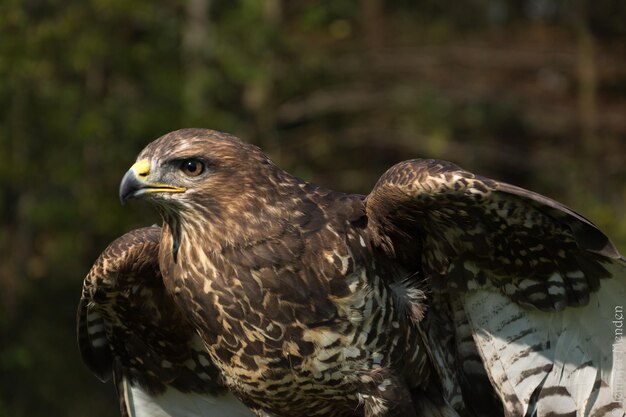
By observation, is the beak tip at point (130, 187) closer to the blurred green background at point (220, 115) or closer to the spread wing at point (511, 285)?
the spread wing at point (511, 285)

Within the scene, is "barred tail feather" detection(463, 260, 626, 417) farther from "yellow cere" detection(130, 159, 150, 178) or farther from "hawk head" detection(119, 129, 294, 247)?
"yellow cere" detection(130, 159, 150, 178)

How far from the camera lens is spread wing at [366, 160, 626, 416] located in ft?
16.1

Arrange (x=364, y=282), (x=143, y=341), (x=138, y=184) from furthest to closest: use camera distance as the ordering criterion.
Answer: (x=143, y=341)
(x=364, y=282)
(x=138, y=184)

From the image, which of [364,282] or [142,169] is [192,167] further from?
[364,282]

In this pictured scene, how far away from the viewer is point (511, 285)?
5.23 metres

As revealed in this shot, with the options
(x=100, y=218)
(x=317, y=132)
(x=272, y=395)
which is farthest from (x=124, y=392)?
(x=317, y=132)

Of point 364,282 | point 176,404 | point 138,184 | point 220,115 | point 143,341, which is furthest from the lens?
point 220,115

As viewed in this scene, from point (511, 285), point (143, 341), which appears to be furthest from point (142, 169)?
point (511, 285)

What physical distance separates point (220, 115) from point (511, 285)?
29.4 feet

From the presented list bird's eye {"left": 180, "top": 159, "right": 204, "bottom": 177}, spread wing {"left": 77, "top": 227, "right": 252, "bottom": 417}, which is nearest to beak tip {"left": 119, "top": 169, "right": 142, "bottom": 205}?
bird's eye {"left": 180, "top": 159, "right": 204, "bottom": 177}

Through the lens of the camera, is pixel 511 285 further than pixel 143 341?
No

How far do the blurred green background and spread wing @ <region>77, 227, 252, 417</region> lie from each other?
281 centimetres

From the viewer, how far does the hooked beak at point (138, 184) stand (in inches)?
198

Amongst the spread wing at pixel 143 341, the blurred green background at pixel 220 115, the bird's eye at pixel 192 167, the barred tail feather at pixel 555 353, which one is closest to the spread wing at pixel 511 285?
the barred tail feather at pixel 555 353
